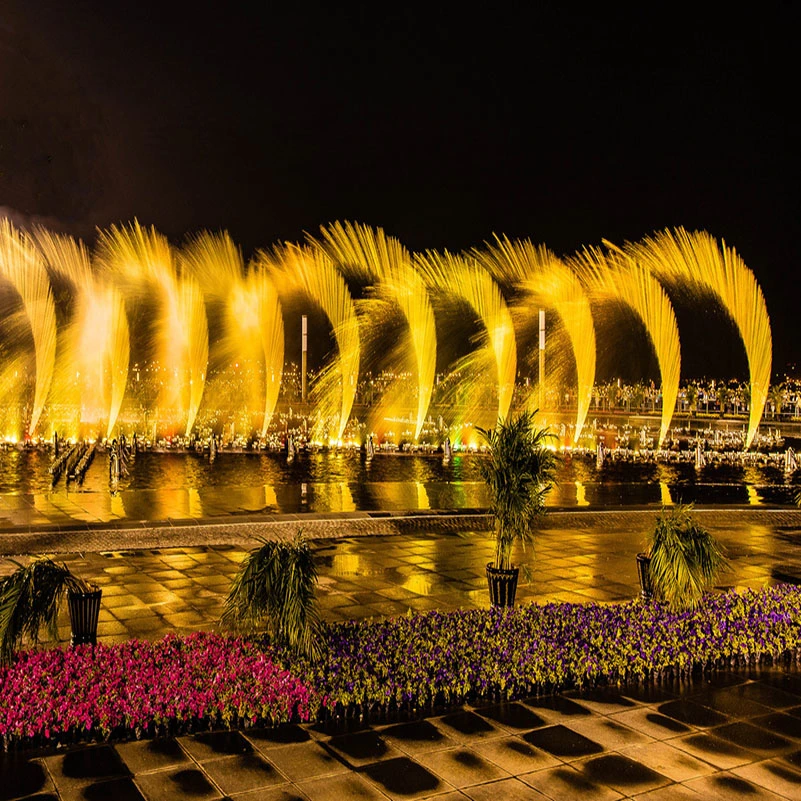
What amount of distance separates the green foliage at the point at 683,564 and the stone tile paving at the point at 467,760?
1.83 metres

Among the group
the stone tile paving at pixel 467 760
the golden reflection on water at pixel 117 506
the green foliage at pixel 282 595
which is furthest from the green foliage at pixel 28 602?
the golden reflection on water at pixel 117 506

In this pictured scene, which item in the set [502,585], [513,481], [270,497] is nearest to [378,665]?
[502,585]

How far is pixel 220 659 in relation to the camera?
22.7 ft

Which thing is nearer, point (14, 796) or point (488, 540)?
point (14, 796)

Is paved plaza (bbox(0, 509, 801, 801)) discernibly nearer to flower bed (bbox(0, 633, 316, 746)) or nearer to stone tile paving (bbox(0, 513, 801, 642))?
stone tile paving (bbox(0, 513, 801, 642))

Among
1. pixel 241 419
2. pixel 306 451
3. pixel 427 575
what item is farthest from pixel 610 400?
pixel 427 575

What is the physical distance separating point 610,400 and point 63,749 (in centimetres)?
8213

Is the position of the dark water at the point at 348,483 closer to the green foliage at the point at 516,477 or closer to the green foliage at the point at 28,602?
the green foliage at the point at 516,477

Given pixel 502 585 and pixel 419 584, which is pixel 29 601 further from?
pixel 419 584

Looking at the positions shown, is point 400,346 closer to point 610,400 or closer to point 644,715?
point 644,715

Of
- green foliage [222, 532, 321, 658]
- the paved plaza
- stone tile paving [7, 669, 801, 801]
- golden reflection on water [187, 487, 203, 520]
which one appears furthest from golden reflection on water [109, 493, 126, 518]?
stone tile paving [7, 669, 801, 801]

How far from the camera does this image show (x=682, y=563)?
8.47 m

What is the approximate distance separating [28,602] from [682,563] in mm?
6082

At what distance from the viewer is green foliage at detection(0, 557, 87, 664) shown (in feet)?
21.4
